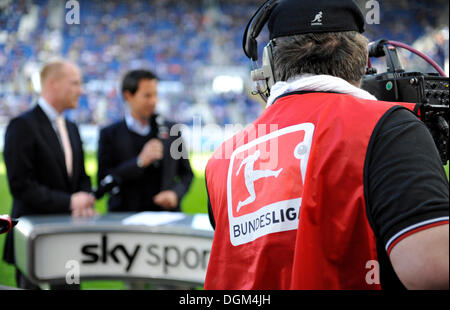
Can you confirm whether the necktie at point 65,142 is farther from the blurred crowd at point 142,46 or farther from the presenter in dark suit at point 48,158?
the blurred crowd at point 142,46

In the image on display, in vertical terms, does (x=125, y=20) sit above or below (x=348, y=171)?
above

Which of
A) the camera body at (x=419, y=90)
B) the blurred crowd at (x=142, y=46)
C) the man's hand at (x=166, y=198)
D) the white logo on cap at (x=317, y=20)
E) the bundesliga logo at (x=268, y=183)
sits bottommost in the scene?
the man's hand at (x=166, y=198)

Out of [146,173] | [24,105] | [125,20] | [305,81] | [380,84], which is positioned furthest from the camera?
[125,20]

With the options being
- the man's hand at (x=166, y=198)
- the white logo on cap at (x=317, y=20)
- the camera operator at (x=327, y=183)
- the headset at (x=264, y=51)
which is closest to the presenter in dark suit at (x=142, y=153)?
the man's hand at (x=166, y=198)

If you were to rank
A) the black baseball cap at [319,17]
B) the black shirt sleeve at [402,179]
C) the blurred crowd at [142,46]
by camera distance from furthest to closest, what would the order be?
the blurred crowd at [142,46] < the black baseball cap at [319,17] < the black shirt sleeve at [402,179]

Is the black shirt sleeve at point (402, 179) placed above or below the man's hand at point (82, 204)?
above

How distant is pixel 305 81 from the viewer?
861mm

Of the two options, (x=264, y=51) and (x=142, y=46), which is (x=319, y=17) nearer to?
(x=264, y=51)

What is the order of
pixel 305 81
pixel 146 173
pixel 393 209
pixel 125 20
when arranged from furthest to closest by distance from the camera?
1. pixel 125 20
2. pixel 146 173
3. pixel 305 81
4. pixel 393 209

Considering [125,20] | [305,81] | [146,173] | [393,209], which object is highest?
[125,20]

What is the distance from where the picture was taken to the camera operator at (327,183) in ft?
2.07

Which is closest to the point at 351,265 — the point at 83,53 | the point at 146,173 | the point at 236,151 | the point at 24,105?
the point at 236,151

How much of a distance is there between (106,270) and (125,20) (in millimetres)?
17173
